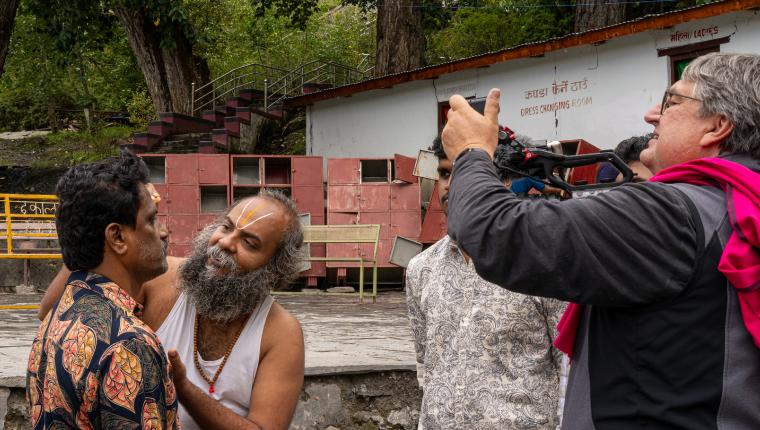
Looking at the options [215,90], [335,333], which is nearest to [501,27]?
[215,90]

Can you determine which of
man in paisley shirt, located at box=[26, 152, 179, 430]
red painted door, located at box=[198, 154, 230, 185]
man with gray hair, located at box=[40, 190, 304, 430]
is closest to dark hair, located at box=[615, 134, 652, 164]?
man with gray hair, located at box=[40, 190, 304, 430]

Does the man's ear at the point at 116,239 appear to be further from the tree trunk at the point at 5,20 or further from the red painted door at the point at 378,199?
the tree trunk at the point at 5,20

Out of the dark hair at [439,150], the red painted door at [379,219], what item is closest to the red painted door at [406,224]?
the red painted door at [379,219]

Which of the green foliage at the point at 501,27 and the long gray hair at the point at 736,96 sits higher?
the green foliage at the point at 501,27

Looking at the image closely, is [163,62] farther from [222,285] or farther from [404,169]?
[222,285]

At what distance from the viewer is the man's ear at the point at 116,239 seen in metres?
2.31

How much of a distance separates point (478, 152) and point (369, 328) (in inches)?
287

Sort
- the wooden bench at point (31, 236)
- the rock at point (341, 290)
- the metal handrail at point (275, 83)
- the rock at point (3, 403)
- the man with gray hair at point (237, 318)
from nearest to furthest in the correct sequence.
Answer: the man with gray hair at point (237, 318), the rock at point (3, 403), the wooden bench at point (31, 236), the rock at point (341, 290), the metal handrail at point (275, 83)

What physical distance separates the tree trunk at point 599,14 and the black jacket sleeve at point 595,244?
17.0 m

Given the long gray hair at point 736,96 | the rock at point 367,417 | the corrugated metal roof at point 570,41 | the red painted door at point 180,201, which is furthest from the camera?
the red painted door at point 180,201

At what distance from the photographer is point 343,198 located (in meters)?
15.8

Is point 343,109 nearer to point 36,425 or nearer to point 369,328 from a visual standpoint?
point 369,328

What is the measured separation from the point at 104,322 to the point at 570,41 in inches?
474

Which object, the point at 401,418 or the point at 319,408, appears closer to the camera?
the point at 319,408
